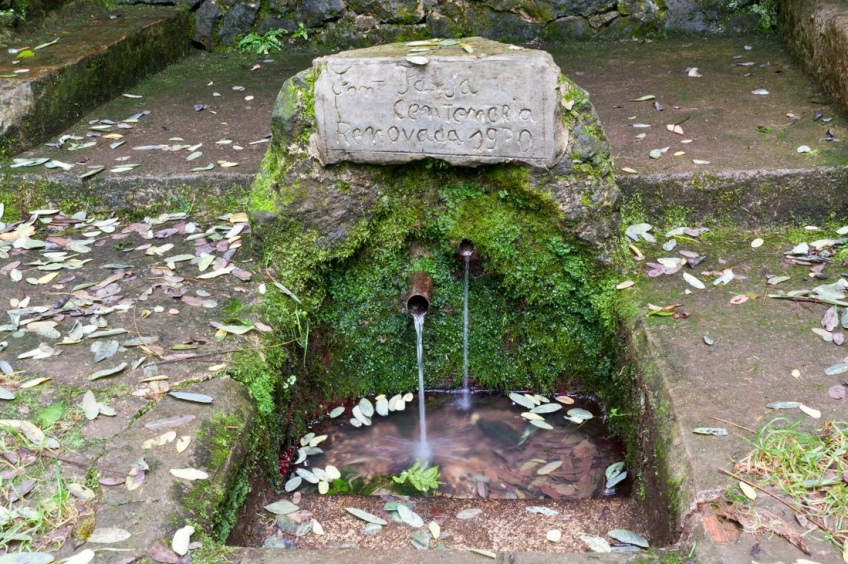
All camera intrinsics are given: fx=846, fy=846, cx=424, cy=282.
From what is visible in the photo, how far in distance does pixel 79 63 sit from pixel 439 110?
98.2 inches

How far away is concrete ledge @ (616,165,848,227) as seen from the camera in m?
3.47

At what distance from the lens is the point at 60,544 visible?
2.09m

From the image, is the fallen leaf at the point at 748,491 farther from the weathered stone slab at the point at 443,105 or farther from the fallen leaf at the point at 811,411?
the weathered stone slab at the point at 443,105

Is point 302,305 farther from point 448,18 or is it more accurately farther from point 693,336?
point 448,18

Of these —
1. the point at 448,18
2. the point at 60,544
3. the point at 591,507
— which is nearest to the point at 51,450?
the point at 60,544

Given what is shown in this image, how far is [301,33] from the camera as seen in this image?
18.0ft

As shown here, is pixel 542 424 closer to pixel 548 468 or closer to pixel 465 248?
pixel 548 468

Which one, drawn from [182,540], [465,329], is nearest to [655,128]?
[465,329]

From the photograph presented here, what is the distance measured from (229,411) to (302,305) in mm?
718

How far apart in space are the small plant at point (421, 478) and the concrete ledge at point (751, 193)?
4.70ft

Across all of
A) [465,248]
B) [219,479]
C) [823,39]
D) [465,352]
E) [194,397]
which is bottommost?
[465,352]

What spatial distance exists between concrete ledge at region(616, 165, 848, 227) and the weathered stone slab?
760 millimetres

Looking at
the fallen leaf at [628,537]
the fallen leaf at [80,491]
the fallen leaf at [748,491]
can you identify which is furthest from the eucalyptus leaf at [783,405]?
the fallen leaf at [80,491]

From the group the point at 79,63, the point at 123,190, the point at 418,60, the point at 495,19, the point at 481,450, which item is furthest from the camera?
the point at 495,19
